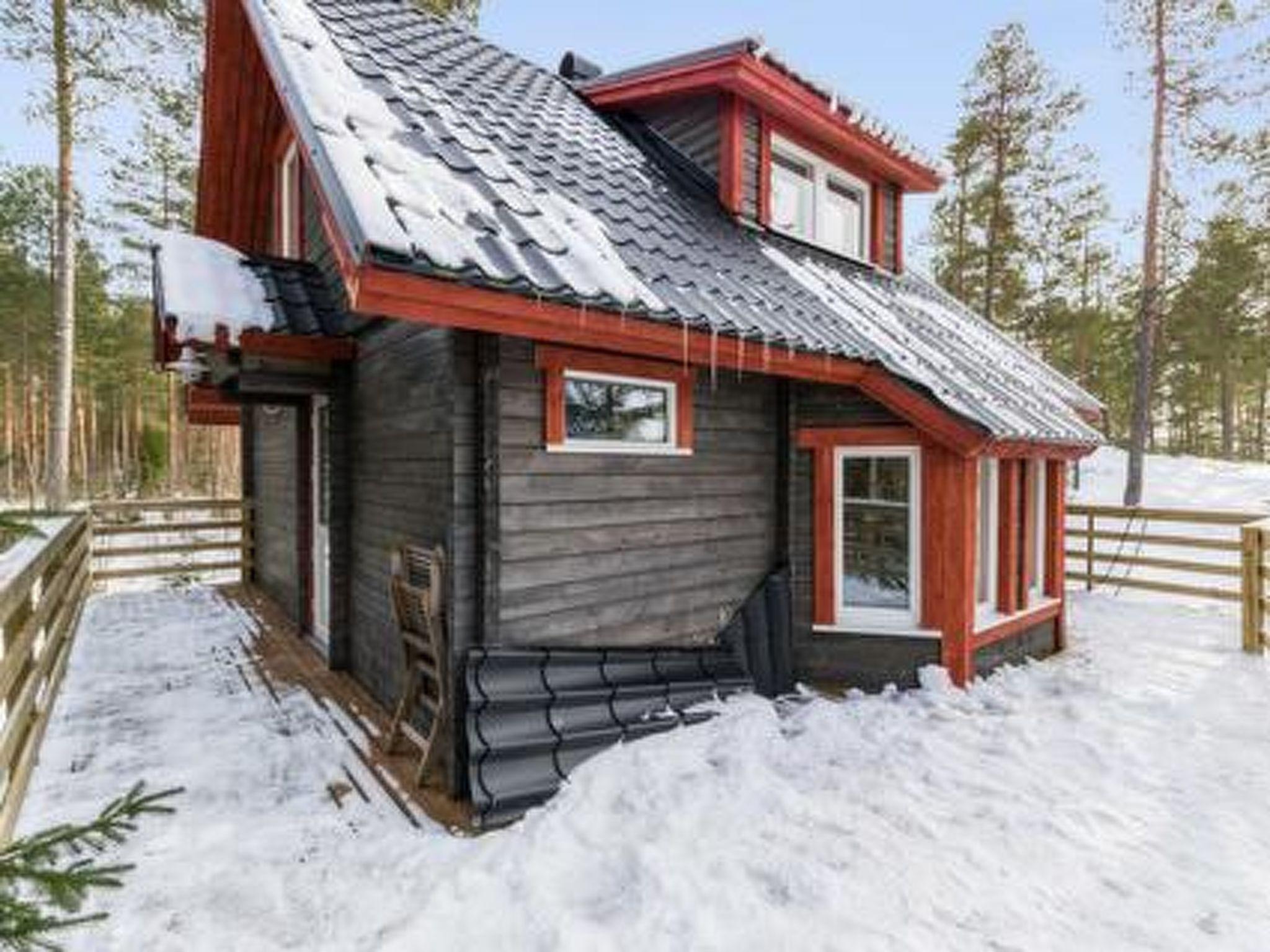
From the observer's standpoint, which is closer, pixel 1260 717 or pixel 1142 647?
pixel 1260 717

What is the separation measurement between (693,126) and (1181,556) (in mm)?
13242

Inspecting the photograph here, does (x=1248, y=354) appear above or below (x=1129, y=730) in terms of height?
above

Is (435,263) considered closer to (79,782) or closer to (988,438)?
(79,782)

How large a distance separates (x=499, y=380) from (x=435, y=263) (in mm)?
962

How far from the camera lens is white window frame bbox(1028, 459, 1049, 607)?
22.8ft

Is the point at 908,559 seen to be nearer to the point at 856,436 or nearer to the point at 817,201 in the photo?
the point at 856,436

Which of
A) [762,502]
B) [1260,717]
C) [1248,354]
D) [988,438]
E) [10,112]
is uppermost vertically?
[10,112]

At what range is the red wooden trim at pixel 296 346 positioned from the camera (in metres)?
4.93

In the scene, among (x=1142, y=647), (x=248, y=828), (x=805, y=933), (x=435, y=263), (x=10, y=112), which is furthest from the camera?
(x=10, y=112)

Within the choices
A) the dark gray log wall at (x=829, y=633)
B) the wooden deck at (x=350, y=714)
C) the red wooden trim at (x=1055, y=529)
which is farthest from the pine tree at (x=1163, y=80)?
the wooden deck at (x=350, y=714)

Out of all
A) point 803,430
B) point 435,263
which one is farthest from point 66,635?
point 803,430

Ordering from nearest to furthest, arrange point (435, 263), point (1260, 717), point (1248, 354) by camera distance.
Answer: point (435, 263)
point (1260, 717)
point (1248, 354)

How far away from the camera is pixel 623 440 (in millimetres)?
4566

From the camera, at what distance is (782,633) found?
224 inches
